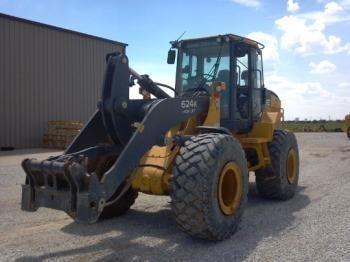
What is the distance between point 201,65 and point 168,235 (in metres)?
3.20

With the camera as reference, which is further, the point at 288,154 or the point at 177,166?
the point at 288,154

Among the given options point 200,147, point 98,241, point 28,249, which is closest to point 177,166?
point 200,147

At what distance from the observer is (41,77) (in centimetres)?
2178

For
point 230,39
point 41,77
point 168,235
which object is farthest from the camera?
point 41,77

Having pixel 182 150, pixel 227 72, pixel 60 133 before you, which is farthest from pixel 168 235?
pixel 60 133

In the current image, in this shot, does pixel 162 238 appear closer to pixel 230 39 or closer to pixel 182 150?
pixel 182 150

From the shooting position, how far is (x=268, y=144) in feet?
29.0

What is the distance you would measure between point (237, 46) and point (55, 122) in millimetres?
15008

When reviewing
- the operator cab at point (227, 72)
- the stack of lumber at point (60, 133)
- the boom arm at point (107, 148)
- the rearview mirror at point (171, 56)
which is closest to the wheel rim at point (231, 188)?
the boom arm at point (107, 148)

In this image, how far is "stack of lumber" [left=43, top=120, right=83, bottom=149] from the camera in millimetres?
20734

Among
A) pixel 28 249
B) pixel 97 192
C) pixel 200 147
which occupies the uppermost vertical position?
pixel 200 147

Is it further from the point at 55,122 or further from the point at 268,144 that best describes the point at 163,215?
the point at 55,122

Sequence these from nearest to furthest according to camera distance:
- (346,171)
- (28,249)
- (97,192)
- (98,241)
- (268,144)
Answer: (97,192), (28,249), (98,241), (268,144), (346,171)

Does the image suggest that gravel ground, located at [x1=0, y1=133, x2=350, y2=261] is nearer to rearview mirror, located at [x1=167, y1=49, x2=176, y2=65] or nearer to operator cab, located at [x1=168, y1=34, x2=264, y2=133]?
operator cab, located at [x1=168, y1=34, x2=264, y2=133]
